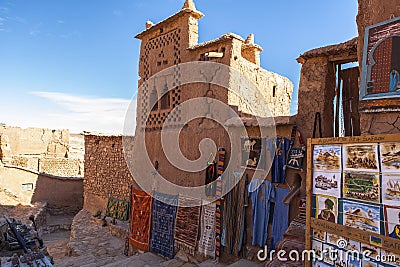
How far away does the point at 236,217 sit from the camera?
6.28 meters

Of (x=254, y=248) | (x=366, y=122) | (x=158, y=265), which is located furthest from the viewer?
(x=158, y=265)

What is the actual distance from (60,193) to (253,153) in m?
14.5

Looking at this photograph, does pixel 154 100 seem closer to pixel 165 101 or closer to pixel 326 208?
pixel 165 101

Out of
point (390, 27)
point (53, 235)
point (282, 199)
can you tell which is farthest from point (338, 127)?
point (53, 235)

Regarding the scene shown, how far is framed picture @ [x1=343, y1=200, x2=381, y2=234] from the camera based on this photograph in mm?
2955

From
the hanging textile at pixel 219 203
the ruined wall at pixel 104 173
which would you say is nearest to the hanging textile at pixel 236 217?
the hanging textile at pixel 219 203

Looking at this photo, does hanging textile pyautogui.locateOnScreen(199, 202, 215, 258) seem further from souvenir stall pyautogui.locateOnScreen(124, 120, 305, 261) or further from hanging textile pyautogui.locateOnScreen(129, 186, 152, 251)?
hanging textile pyautogui.locateOnScreen(129, 186, 152, 251)

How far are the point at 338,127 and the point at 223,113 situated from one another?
8.29 feet

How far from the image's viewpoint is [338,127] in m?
5.37

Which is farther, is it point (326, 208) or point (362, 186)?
point (326, 208)

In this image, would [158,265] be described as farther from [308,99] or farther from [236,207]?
[308,99]

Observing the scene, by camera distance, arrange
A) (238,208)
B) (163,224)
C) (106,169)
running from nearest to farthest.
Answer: (238,208)
(163,224)
(106,169)

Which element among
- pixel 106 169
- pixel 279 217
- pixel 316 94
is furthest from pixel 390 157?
pixel 106 169

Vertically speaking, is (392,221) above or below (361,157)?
below
